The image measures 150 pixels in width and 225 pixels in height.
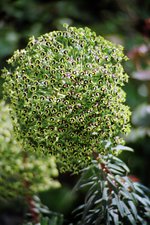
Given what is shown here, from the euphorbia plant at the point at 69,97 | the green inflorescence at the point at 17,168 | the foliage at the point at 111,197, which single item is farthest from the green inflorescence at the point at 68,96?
the green inflorescence at the point at 17,168

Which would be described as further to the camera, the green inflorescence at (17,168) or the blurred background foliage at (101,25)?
the blurred background foliage at (101,25)

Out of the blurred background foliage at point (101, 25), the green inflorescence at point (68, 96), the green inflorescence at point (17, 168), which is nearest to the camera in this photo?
the green inflorescence at point (68, 96)

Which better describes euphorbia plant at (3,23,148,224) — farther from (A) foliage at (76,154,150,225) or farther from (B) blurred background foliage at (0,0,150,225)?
(B) blurred background foliage at (0,0,150,225)

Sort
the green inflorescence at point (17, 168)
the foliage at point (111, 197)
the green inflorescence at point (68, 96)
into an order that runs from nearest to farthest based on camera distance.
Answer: the green inflorescence at point (68, 96) → the foliage at point (111, 197) → the green inflorescence at point (17, 168)

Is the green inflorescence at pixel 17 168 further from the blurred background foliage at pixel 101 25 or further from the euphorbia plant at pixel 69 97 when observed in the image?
the blurred background foliage at pixel 101 25

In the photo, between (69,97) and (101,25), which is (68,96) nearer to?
(69,97)

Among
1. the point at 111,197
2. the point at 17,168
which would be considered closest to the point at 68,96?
the point at 111,197

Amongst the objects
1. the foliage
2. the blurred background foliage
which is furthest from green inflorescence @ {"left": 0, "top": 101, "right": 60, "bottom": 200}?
the blurred background foliage
